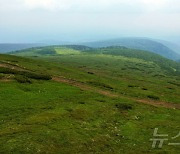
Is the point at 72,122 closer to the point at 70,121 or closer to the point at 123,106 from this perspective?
the point at 70,121

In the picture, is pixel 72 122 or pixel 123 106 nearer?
pixel 72 122

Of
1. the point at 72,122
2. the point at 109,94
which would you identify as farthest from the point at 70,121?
the point at 109,94

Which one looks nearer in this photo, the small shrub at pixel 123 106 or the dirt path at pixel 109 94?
the small shrub at pixel 123 106

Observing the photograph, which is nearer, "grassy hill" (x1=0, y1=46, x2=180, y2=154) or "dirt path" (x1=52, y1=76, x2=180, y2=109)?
"grassy hill" (x1=0, y1=46, x2=180, y2=154)

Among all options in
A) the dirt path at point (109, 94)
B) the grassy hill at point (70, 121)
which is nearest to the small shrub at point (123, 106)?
the grassy hill at point (70, 121)

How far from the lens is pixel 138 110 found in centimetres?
4988

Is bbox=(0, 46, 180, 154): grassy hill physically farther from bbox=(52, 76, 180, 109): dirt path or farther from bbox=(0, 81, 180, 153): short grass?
bbox=(52, 76, 180, 109): dirt path

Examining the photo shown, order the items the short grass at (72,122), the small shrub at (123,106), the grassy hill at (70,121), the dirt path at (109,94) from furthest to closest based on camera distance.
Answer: the dirt path at (109,94), the small shrub at (123,106), the grassy hill at (70,121), the short grass at (72,122)

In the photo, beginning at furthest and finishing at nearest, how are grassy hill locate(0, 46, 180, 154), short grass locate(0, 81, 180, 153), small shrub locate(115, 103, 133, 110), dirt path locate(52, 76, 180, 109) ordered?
dirt path locate(52, 76, 180, 109) < small shrub locate(115, 103, 133, 110) < grassy hill locate(0, 46, 180, 154) < short grass locate(0, 81, 180, 153)

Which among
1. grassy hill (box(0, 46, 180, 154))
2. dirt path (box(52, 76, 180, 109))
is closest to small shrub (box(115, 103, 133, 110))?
grassy hill (box(0, 46, 180, 154))

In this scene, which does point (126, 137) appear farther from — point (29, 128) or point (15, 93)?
point (15, 93)

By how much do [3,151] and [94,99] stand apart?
28.4 meters

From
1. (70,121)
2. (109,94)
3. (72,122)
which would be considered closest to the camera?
(72,122)

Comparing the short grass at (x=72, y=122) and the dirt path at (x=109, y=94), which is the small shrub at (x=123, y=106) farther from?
the dirt path at (x=109, y=94)
